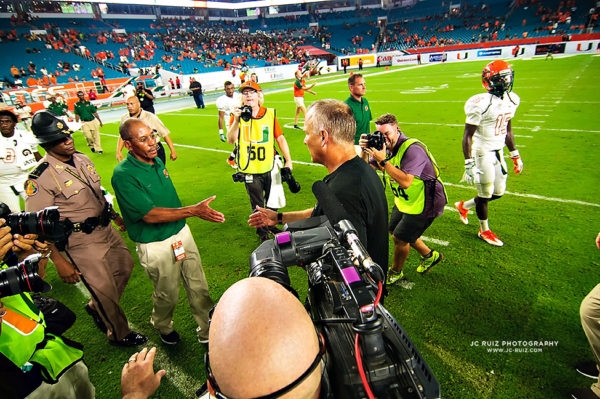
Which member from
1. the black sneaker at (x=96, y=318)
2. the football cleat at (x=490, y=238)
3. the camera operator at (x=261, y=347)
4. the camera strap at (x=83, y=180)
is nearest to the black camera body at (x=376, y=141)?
the camera operator at (x=261, y=347)

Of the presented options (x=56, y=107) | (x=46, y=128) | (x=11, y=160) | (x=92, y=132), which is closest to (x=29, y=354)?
(x=46, y=128)

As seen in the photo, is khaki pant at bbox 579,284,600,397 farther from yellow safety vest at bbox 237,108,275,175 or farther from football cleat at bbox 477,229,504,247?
yellow safety vest at bbox 237,108,275,175

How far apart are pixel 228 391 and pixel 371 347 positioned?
427 millimetres

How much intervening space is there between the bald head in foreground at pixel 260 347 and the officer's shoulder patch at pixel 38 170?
2.94 meters

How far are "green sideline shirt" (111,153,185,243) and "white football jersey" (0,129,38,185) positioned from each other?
3.62 meters

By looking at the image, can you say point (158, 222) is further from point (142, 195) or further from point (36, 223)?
point (36, 223)

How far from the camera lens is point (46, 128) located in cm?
275

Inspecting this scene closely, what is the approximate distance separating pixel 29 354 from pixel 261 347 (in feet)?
5.63

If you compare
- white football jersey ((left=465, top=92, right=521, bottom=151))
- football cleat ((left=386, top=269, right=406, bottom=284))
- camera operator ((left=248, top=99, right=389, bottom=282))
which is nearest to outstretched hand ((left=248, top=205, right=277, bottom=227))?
camera operator ((left=248, top=99, right=389, bottom=282))

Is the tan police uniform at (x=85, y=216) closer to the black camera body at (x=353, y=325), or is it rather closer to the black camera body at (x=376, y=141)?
the black camera body at (x=353, y=325)

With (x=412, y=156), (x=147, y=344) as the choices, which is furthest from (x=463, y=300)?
(x=147, y=344)

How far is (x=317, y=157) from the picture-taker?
2.19 m

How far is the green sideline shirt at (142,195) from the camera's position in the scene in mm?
2629

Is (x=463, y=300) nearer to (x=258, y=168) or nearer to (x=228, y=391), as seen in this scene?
(x=258, y=168)
